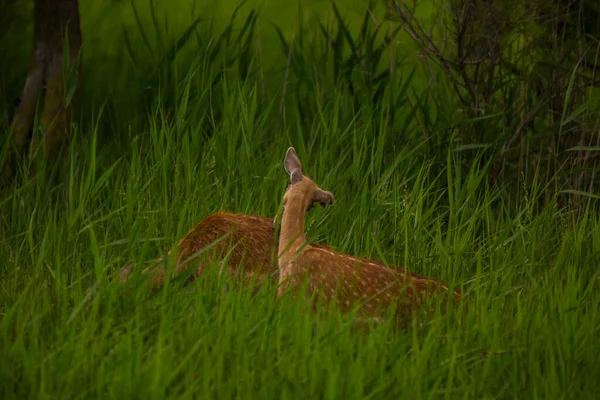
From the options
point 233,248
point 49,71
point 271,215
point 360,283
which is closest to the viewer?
point 360,283

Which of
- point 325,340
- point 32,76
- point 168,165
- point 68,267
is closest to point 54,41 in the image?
point 32,76

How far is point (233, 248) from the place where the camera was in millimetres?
4836

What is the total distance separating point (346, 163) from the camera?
632cm

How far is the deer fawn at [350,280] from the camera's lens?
4.50 meters

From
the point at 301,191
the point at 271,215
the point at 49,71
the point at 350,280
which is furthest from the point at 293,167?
the point at 49,71

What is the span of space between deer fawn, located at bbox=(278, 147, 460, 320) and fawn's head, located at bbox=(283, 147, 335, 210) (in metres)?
0.11

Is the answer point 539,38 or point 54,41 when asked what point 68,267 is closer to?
point 54,41

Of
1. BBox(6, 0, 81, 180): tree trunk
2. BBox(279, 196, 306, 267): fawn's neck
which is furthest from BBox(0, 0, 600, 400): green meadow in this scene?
BBox(6, 0, 81, 180): tree trunk

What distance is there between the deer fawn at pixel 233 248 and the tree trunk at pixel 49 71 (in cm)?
223

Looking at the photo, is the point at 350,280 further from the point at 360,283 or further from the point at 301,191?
the point at 301,191

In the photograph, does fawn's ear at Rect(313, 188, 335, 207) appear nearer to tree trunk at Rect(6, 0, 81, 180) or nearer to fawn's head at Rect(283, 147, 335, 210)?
fawn's head at Rect(283, 147, 335, 210)

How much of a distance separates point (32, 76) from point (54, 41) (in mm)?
237

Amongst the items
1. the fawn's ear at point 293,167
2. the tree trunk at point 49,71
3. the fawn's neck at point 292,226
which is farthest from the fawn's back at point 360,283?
the tree trunk at point 49,71

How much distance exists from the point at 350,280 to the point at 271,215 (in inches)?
50.2
